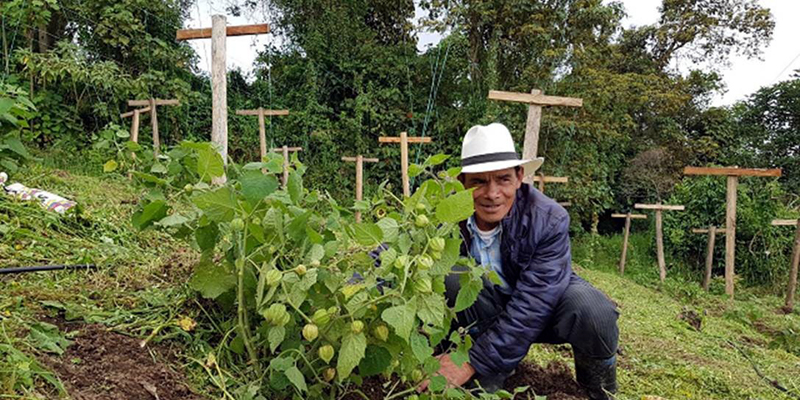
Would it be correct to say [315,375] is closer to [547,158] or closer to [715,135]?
[547,158]

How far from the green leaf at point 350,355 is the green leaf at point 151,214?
0.60m

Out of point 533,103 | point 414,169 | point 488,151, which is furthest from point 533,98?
point 414,169

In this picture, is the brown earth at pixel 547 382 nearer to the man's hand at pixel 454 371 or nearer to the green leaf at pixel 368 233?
the man's hand at pixel 454 371

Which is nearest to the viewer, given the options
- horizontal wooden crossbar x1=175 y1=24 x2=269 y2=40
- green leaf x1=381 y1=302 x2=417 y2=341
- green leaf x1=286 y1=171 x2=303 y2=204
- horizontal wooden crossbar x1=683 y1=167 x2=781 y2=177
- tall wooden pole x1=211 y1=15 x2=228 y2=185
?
green leaf x1=381 y1=302 x2=417 y2=341

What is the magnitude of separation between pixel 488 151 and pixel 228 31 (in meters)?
4.12

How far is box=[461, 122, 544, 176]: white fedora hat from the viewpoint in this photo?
74.4 inches

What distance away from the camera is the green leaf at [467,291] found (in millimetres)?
1248

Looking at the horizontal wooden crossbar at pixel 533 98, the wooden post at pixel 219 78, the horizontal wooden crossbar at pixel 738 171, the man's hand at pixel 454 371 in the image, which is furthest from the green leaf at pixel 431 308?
the horizontal wooden crossbar at pixel 738 171

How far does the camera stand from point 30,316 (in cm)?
132

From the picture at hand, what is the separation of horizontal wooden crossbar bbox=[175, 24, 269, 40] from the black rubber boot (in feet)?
14.9

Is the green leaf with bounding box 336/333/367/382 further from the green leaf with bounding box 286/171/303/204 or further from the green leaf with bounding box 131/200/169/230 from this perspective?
the green leaf with bounding box 131/200/169/230

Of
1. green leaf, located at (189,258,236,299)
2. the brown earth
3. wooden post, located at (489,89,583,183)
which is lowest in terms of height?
the brown earth

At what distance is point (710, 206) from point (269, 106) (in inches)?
431

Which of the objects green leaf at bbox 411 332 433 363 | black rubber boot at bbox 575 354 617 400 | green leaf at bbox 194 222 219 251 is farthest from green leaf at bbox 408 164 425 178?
black rubber boot at bbox 575 354 617 400
